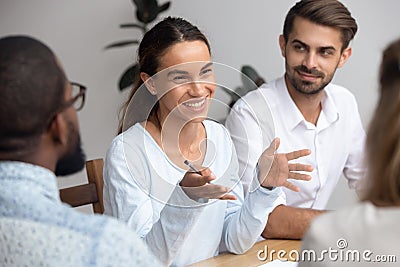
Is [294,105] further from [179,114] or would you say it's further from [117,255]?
[117,255]

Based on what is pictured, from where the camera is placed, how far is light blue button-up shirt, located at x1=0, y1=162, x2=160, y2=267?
0.96m

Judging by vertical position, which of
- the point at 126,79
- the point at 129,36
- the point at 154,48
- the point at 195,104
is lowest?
the point at 126,79

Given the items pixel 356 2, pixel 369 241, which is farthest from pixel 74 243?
pixel 356 2

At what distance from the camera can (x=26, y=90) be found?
0.98m

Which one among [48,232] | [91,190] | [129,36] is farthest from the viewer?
[129,36]

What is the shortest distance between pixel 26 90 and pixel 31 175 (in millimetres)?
119

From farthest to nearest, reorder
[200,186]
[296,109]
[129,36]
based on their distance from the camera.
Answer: [129,36]
[296,109]
[200,186]

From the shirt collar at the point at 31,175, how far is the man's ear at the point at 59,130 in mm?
48

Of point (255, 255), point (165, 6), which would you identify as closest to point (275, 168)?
point (255, 255)

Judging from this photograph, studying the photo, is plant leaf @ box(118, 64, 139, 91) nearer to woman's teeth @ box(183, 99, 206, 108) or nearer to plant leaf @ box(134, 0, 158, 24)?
plant leaf @ box(134, 0, 158, 24)

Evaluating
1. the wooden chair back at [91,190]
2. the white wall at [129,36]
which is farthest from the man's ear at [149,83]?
the white wall at [129,36]

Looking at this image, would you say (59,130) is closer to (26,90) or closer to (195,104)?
(26,90)

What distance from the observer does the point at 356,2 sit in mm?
3109

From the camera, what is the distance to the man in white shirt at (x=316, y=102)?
222cm
